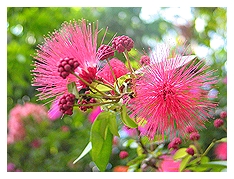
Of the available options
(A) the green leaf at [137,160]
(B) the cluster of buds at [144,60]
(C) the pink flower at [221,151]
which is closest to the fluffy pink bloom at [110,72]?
(B) the cluster of buds at [144,60]

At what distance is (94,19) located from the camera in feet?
5.81

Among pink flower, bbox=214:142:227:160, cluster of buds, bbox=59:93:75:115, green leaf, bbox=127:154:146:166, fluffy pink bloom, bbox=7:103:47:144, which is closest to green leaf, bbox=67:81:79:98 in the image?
cluster of buds, bbox=59:93:75:115

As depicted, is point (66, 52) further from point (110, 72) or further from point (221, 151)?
point (221, 151)

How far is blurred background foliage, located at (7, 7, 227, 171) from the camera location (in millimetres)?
1465

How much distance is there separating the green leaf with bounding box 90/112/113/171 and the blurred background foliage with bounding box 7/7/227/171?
809 millimetres

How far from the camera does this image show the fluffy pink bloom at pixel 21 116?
1533 millimetres

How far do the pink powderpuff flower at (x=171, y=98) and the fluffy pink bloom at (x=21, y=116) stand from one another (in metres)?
1.01

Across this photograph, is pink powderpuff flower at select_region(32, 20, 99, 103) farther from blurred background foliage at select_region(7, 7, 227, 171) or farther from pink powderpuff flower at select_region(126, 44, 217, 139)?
blurred background foliage at select_region(7, 7, 227, 171)

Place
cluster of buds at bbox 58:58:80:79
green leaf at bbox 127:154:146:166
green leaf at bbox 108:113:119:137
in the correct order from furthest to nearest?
green leaf at bbox 127:154:146:166, green leaf at bbox 108:113:119:137, cluster of buds at bbox 58:58:80:79

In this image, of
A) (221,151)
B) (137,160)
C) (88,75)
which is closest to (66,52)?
(88,75)

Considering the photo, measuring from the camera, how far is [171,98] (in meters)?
0.59

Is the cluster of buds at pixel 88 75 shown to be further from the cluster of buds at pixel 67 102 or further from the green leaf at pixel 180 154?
the green leaf at pixel 180 154

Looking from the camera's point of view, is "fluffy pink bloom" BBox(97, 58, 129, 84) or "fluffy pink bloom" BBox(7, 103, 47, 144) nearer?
"fluffy pink bloom" BBox(97, 58, 129, 84)
